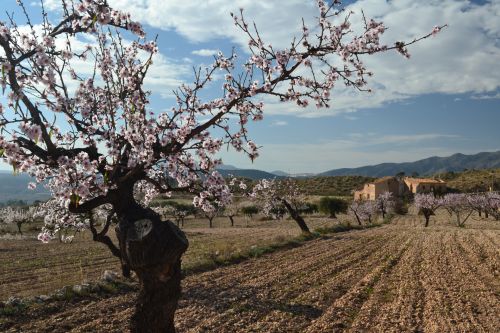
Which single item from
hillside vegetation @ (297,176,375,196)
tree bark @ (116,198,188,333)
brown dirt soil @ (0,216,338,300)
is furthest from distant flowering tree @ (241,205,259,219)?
tree bark @ (116,198,188,333)

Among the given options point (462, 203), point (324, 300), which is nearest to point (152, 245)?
point (324, 300)

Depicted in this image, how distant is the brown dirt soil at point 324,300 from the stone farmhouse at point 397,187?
95.9m

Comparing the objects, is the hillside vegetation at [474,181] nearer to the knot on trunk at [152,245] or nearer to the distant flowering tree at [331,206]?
the distant flowering tree at [331,206]

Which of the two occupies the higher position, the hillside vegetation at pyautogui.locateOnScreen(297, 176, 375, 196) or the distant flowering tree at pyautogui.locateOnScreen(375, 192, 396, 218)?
the hillside vegetation at pyautogui.locateOnScreen(297, 176, 375, 196)

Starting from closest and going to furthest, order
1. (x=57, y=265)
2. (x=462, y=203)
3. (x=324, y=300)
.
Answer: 1. (x=324, y=300)
2. (x=57, y=265)
3. (x=462, y=203)

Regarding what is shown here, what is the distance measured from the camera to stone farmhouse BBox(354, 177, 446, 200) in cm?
11744

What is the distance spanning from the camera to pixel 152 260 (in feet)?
24.9

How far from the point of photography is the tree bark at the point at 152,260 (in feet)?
24.9

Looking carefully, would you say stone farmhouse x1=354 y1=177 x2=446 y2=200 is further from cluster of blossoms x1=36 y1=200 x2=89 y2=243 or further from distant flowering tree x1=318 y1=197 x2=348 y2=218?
cluster of blossoms x1=36 y1=200 x2=89 y2=243

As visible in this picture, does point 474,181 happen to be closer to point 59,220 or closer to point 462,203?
point 462,203

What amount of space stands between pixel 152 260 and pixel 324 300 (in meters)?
7.98

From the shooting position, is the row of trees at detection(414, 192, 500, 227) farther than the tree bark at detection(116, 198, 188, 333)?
Yes

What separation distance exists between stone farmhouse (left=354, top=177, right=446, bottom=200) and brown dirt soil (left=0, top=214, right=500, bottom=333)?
95.9 metres

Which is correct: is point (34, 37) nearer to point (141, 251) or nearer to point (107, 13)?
point (107, 13)
